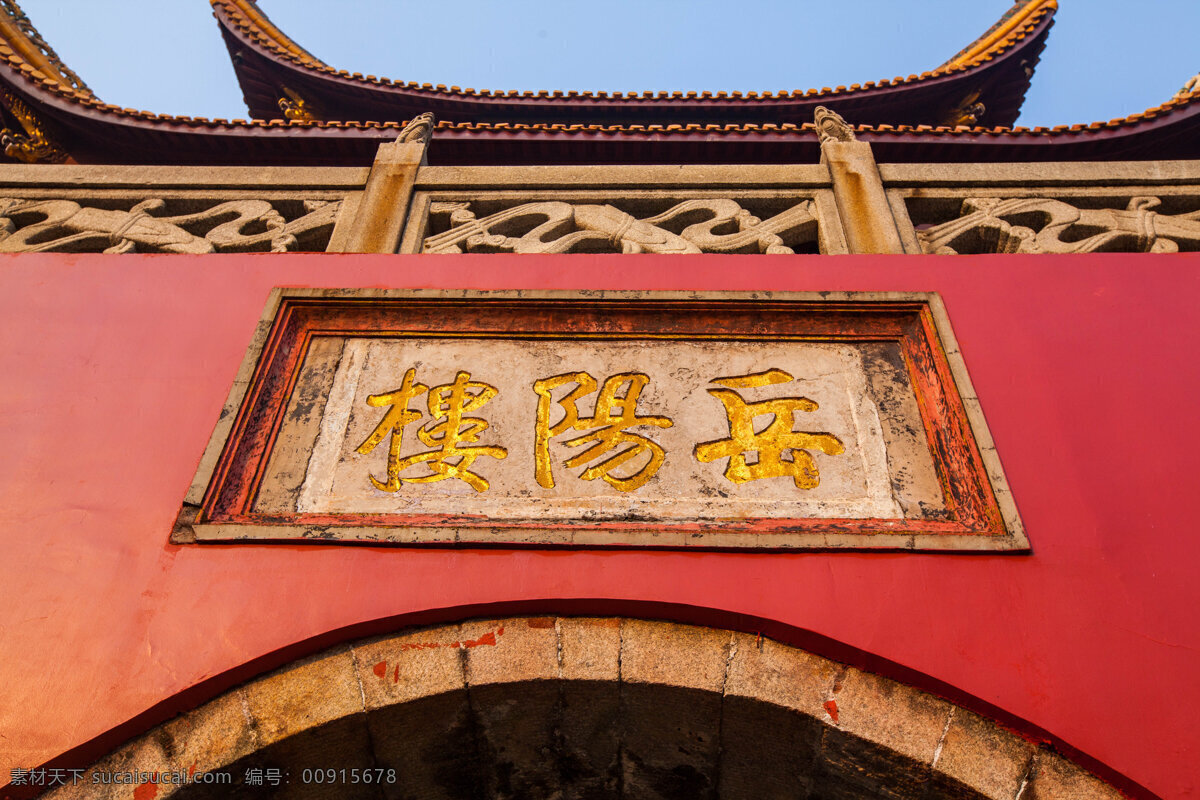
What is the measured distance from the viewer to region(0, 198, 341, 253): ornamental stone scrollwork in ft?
13.4

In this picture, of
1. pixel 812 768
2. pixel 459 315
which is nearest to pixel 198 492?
pixel 459 315

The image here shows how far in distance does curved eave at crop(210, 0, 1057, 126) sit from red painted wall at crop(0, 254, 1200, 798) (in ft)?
9.59

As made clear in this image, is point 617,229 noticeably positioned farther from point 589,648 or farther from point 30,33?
point 30,33

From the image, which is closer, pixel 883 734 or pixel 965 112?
pixel 883 734

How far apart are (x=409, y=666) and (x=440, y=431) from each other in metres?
0.85

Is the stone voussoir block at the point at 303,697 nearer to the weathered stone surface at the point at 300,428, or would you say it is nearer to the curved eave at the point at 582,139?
the weathered stone surface at the point at 300,428

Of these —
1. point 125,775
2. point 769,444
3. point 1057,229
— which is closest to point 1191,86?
point 1057,229

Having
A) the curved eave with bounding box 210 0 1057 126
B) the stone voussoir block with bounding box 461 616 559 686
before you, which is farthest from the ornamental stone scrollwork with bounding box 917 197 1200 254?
the stone voussoir block with bounding box 461 616 559 686

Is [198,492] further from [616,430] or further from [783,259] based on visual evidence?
[783,259]

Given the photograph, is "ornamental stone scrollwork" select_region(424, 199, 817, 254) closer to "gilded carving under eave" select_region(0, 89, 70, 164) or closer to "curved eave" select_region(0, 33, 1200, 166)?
"curved eave" select_region(0, 33, 1200, 166)

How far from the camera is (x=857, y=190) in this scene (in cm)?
418

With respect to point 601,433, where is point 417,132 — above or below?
above

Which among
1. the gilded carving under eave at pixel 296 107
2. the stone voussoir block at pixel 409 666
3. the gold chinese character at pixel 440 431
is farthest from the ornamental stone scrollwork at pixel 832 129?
the gilded carving under eave at pixel 296 107

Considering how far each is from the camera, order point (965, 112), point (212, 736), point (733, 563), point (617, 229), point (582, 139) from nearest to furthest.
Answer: point (212, 736)
point (733, 563)
point (617, 229)
point (582, 139)
point (965, 112)
